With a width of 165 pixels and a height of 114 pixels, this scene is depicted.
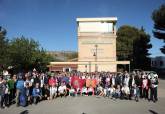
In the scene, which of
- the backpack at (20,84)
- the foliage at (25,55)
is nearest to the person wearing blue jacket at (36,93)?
the backpack at (20,84)

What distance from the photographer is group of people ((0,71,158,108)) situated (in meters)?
18.2

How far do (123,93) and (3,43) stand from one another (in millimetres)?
24700

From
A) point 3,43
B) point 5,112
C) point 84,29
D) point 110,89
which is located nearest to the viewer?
point 5,112

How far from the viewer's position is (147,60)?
71.0 m

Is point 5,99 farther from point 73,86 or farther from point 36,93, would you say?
point 73,86

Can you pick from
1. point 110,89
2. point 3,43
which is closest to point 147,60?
point 3,43

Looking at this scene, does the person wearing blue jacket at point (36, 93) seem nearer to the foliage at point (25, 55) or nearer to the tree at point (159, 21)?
the foliage at point (25, 55)

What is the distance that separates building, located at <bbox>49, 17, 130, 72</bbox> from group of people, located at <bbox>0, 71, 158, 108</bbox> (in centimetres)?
3394

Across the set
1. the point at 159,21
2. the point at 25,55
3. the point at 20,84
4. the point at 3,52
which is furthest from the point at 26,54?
the point at 20,84

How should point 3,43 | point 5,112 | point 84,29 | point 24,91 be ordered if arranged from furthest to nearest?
1. point 84,29
2. point 3,43
3. point 24,91
4. point 5,112

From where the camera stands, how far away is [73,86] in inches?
926

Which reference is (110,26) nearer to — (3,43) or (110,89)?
(3,43)

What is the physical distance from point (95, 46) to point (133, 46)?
16.1 meters

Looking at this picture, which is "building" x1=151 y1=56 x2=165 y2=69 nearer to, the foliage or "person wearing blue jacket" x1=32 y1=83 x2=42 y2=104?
the foliage
